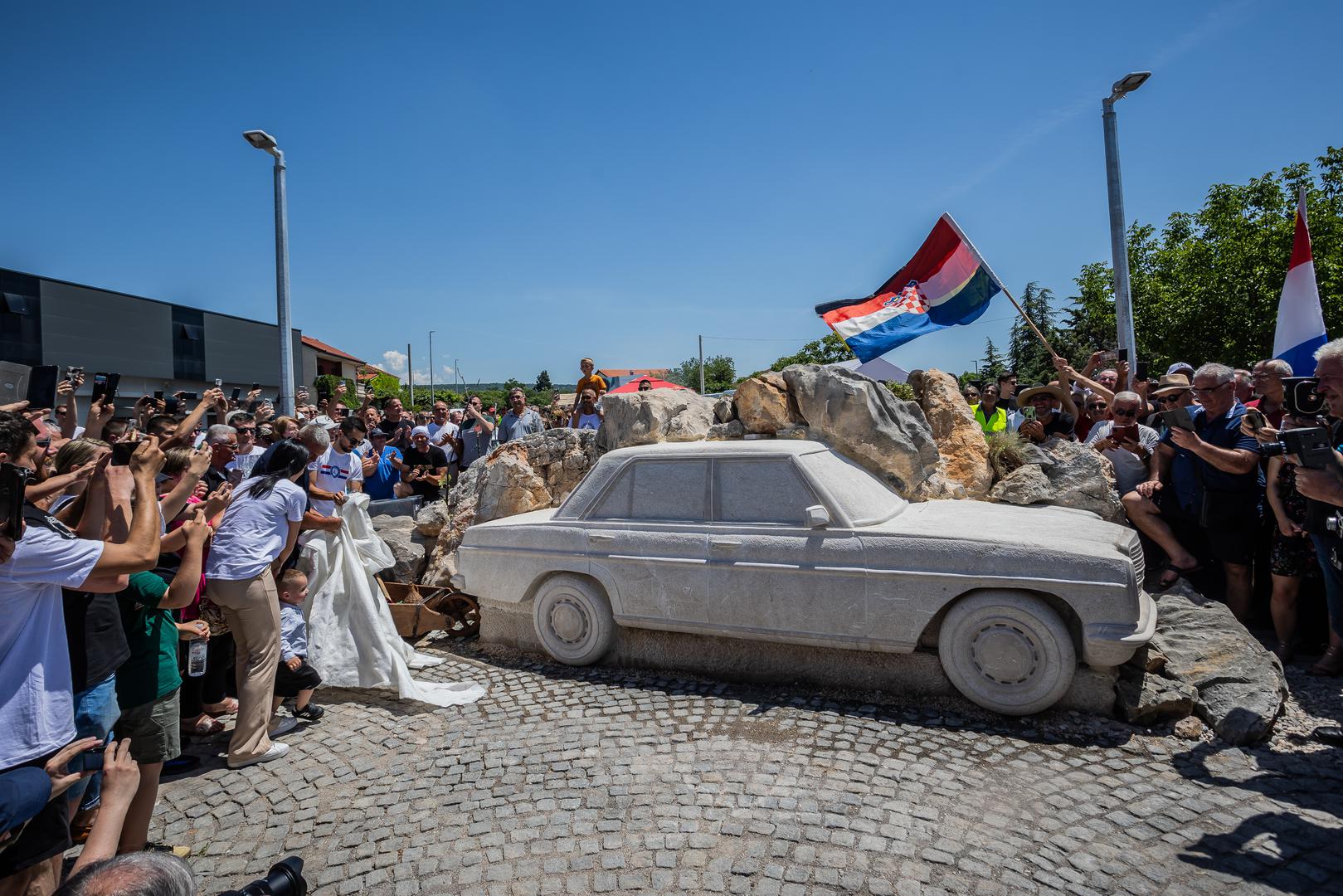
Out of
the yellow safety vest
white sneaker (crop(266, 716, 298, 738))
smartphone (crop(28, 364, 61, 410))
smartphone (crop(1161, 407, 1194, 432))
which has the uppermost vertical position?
smartphone (crop(28, 364, 61, 410))

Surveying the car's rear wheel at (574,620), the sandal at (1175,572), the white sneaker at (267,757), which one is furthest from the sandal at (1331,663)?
the white sneaker at (267,757)

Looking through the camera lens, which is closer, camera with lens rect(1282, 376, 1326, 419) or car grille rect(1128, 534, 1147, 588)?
camera with lens rect(1282, 376, 1326, 419)

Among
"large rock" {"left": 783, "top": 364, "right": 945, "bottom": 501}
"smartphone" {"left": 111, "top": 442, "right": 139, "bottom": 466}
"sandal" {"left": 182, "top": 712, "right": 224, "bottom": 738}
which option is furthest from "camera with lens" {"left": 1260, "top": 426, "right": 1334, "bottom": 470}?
"sandal" {"left": 182, "top": 712, "right": 224, "bottom": 738}

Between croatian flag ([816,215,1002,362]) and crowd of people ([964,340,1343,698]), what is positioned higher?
croatian flag ([816,215,1002,362])

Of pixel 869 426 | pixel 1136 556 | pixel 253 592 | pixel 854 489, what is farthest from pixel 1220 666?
pixel 253 592

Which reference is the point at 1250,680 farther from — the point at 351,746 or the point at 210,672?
the point at 210,672

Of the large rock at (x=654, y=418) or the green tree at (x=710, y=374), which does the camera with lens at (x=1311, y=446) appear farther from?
the green tree at (x=710, y=374)

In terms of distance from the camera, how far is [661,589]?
4.76 meters

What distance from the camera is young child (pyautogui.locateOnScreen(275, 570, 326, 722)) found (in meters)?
4.30

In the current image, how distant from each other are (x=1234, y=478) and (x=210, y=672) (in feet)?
22.5

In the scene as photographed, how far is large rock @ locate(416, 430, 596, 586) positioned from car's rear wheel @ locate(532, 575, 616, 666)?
1724 mm

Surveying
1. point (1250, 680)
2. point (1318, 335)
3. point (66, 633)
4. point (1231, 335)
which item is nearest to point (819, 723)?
point (1250, 680)

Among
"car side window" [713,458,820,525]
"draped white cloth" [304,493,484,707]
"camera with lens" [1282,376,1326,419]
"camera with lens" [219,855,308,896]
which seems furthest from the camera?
"draped white cloth" [304,493,484,707]

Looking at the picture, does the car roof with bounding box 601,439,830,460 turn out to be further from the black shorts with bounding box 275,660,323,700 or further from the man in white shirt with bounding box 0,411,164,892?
the man in white shirt with bounding box 0,411,164,892
